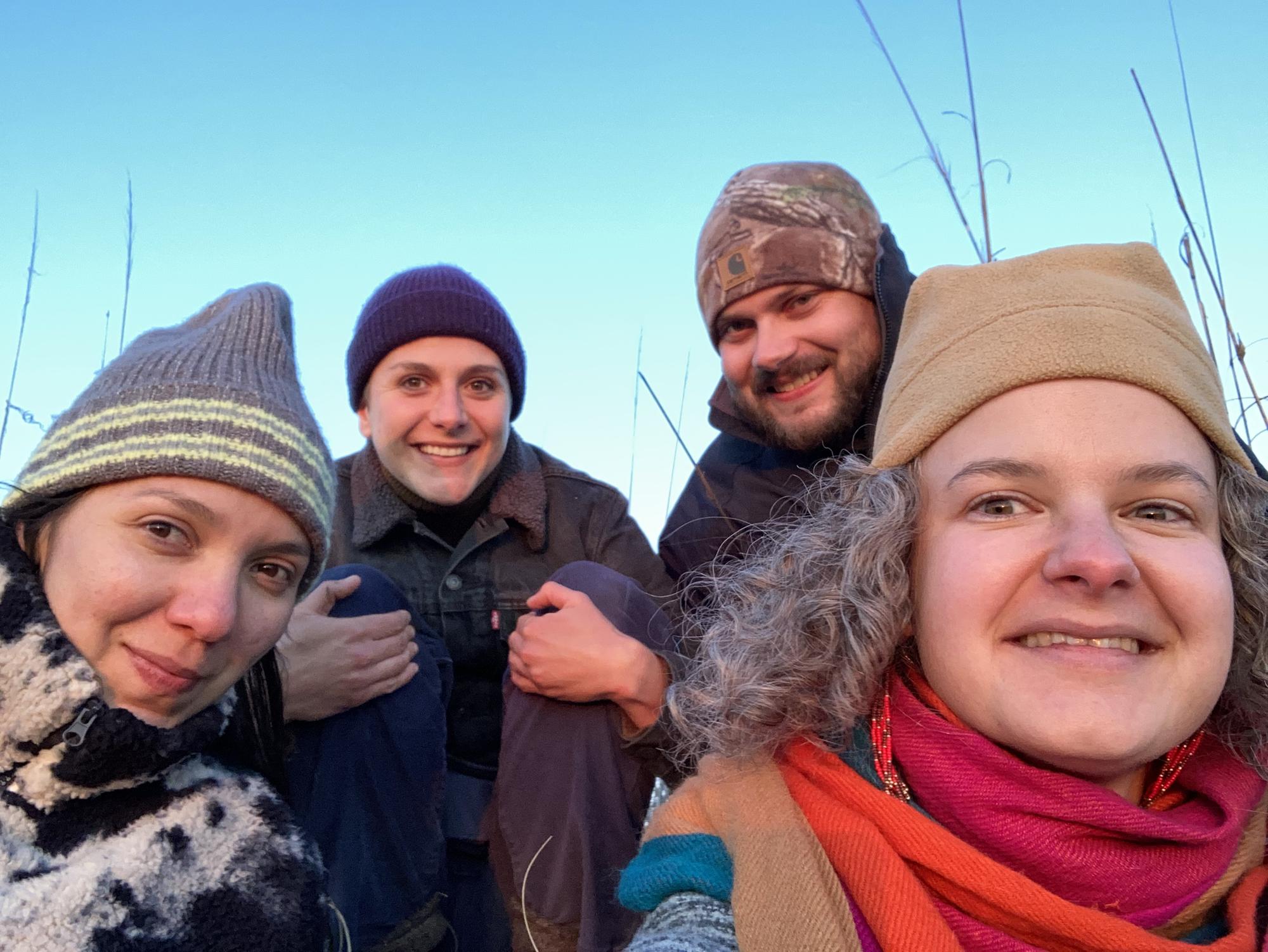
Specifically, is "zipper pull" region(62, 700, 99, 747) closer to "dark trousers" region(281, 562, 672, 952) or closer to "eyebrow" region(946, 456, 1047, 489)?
"dark trousers" region(281, 562, 672, 952)

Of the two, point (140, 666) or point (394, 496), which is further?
point (394, 496)

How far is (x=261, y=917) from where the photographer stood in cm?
166

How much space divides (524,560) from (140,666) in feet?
5.02

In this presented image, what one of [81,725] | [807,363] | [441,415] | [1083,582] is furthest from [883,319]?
[81,725]

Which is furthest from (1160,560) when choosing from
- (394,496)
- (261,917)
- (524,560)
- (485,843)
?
(394,496)

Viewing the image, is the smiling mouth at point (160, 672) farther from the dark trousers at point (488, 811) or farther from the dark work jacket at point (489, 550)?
the dark work jacket at point (489, 550)

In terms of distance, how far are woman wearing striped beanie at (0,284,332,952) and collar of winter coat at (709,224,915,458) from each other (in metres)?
1.64

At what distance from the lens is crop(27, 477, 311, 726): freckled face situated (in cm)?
167

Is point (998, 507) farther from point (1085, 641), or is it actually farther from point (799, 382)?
point (799, 382)

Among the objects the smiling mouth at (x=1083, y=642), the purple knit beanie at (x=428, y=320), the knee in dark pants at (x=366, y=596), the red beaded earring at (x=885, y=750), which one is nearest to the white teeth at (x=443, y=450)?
the purple knit beanie at (x=428, y=320)

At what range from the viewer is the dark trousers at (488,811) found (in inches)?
81.8

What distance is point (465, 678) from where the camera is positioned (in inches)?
115

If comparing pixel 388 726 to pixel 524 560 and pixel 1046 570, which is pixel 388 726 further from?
pixel 1046 570

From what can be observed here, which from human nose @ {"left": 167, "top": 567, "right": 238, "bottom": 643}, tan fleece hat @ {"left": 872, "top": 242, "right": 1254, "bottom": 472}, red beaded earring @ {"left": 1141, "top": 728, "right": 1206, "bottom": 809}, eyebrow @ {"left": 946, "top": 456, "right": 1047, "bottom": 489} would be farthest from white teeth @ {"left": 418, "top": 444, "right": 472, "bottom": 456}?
red beaded earring @ {"left": 1141, "top": 728, "right": 1206, "bottom": 809}
